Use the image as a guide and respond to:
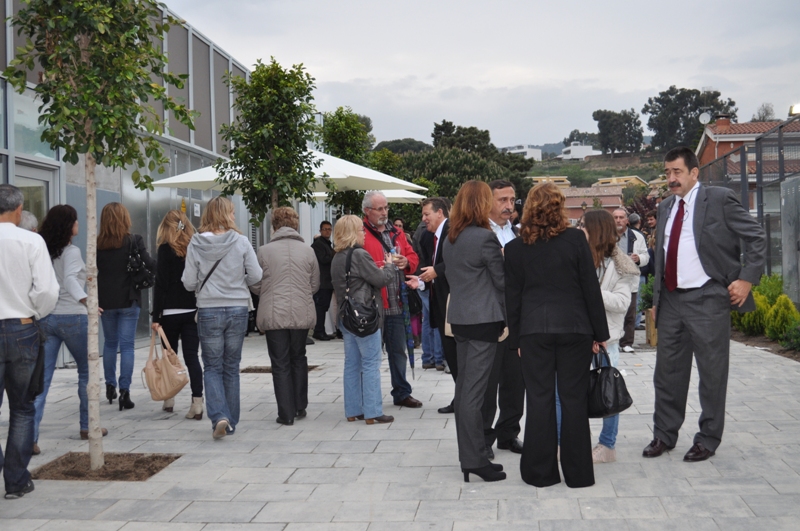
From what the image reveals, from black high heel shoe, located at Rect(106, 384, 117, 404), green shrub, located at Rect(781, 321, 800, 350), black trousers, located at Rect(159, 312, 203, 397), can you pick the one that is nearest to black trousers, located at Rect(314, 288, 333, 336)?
black high heel shoe, located at Rect(106, 384, 117, 404)

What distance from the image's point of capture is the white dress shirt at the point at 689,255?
5.91m

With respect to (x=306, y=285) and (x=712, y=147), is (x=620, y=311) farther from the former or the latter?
(x=712, y=147)

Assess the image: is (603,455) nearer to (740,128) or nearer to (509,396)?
(509,396)

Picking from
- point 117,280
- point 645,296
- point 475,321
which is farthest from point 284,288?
point 645,296

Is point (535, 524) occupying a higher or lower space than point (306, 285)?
lower

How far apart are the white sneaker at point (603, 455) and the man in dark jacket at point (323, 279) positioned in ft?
25.8

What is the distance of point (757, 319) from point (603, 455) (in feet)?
26.5

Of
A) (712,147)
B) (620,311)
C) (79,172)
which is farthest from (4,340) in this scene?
(712,147)

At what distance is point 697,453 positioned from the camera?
18.9 feet

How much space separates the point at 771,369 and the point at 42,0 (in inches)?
324

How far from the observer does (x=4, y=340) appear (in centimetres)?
506

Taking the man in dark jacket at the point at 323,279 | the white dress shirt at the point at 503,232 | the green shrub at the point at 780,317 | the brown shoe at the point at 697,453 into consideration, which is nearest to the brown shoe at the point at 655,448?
the brown shoe at the point at 697,453

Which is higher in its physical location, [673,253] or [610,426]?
[673,253]

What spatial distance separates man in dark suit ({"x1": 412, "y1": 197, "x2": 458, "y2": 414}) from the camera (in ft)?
21.2
